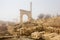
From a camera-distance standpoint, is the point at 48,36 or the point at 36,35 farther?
the point at 36,35

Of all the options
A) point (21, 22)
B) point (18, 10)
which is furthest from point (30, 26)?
point (18, 10)

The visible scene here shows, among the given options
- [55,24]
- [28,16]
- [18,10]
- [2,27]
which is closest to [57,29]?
[55,24]

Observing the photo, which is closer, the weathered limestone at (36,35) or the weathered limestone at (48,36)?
the weathered limestone at (48,36)

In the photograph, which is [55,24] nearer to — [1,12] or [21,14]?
[21,14]

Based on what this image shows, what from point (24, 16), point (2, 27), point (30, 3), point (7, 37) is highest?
point (30, 3)

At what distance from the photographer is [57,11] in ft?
12.2

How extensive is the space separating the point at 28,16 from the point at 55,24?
2.21 ft

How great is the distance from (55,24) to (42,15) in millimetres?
402

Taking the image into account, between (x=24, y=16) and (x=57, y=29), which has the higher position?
(x=24, y=16)

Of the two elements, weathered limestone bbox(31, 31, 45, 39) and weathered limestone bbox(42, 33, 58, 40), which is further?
weathered limestone bbox(31, 31, 45, 39)

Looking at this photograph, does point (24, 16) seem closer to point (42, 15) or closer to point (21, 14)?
point (21, 14)

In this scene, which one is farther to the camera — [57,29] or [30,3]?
[30,3]

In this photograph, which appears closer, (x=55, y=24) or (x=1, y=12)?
(x=55, y=24)

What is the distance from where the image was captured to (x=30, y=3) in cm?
382
